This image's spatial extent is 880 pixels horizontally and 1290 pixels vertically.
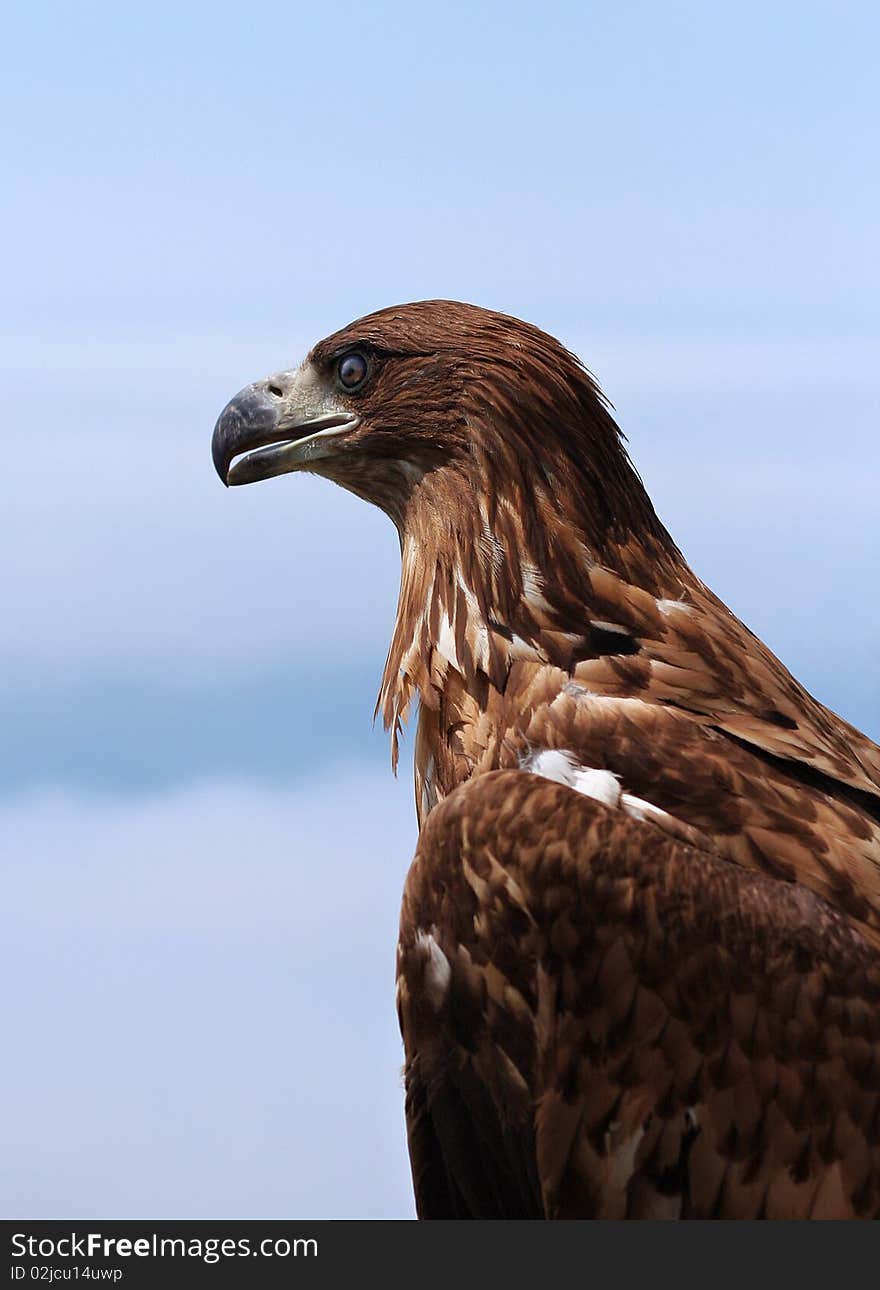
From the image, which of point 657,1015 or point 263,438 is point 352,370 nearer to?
point 263,438

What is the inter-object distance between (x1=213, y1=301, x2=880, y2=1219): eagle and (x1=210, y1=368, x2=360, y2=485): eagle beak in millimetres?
555

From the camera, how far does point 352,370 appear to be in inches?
268

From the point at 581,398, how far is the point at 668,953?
6.71 feet

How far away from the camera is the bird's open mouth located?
6.88 metres

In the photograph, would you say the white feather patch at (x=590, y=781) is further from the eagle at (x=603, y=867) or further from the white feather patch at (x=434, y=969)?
the white feather patch at (x=434, y=969)

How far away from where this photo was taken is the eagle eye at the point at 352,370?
6.77 meters

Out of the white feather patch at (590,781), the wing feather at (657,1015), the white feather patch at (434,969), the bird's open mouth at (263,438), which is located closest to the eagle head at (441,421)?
the bird's open mouth at (263,438)

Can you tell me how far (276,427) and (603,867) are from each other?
2.38 m

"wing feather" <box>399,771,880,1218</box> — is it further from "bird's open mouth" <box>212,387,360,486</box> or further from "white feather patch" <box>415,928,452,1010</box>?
"bird's open mouth" <box>212,387,360,486</box>


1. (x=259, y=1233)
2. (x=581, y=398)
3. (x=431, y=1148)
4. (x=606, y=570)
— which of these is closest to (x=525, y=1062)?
(x=431, y=1148)

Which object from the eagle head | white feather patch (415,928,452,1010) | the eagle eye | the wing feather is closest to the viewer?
the wing feather

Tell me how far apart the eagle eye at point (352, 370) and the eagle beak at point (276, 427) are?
0.30 ft

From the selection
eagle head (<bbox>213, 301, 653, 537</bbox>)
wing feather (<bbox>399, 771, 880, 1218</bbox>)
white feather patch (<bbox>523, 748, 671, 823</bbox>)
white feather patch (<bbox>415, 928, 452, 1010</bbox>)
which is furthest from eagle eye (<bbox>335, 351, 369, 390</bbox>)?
white feather patch (<bbox>415, 928, 452, 1010</bbox>)

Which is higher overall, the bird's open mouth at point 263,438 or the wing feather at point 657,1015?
the bird's open mouth at point 263,438
